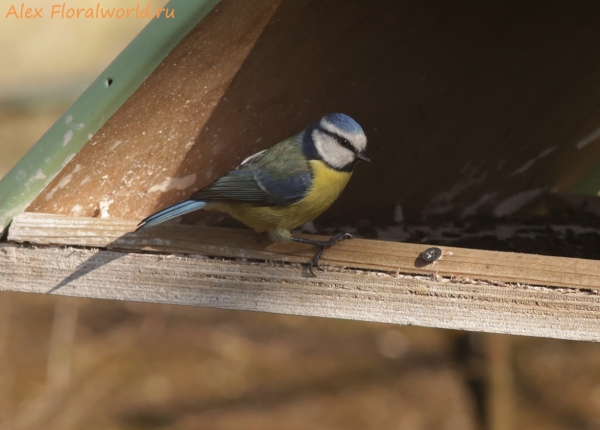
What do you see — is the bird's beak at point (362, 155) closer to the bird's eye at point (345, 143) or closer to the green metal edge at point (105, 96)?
the bird's eye at point (345, 143)

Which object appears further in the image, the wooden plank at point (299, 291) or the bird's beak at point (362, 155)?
the bird's beak at point (362, 155)

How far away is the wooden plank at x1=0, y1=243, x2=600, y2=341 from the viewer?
171cm

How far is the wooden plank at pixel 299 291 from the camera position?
1713mm

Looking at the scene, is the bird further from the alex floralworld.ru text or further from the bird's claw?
the alex floralworld.ru text

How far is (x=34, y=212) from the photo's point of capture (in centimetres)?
180

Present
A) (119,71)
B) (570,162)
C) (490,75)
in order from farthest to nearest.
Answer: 1. (570,162)
2. (490,75)
3. (119,71)

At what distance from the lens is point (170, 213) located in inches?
69.6

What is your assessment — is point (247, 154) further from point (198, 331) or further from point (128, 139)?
point (198, 331)

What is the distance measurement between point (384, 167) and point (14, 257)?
4.71ft

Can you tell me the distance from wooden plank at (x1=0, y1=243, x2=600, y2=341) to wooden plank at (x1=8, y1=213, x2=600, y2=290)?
0.03 meters

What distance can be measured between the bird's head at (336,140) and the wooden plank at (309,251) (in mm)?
459

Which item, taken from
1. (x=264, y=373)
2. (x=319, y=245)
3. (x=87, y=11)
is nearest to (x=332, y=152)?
(x=319, y=245)

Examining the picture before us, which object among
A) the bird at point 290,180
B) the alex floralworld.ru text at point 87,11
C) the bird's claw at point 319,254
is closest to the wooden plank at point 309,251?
the bird's claw at point 319,254

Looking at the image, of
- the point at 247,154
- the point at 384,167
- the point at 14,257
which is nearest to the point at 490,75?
the point at 384,167
